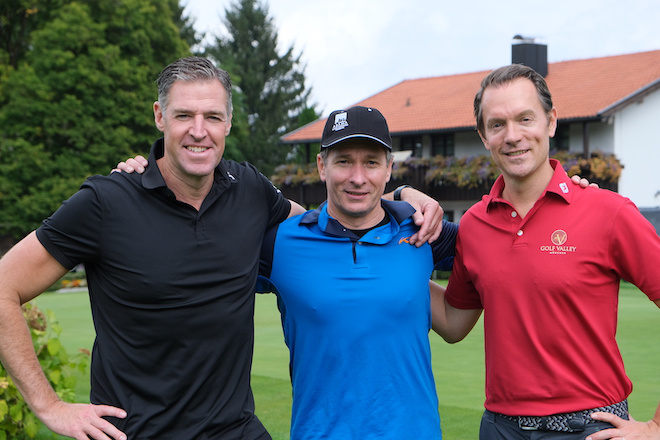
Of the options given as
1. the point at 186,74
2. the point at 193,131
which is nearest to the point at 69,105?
the point at 186,74

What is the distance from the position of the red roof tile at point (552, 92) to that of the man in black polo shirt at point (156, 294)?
3067 centimetres

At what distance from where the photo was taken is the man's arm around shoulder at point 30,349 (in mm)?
3561

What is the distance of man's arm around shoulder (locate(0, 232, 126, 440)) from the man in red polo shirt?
1821 millimetres

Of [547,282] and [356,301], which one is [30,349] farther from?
[547,282]

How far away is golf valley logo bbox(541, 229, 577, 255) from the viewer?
3.63 m

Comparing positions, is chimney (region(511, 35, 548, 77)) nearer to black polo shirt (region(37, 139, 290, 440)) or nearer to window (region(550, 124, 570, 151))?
window (region(550, 124, 570, 151))

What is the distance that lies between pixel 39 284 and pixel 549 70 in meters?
37.7

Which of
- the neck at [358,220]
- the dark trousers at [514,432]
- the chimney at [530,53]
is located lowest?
the dark trousers at [514,432]

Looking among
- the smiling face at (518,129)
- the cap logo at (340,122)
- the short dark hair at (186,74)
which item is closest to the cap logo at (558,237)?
the smiling face at (518,129)

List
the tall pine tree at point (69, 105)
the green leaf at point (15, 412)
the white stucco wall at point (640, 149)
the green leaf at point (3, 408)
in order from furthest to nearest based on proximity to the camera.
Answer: the tall pine tree at point (69, 105), the white stucco wall at point (640, 149), the green leaf at point (15, 412), the green leaf at point (3, 408)

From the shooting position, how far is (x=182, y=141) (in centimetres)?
386

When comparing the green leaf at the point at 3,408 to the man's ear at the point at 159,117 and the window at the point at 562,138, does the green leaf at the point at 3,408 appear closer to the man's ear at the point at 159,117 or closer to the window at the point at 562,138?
the man's ear at the point at 159,117

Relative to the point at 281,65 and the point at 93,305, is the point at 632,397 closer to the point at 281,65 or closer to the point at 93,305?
the point at 93,305

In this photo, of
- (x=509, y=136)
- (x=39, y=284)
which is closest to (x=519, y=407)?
(x=509, y=136)
